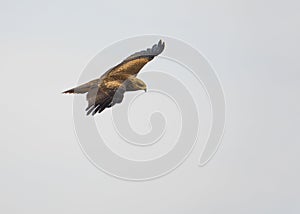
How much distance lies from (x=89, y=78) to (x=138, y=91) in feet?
4.49

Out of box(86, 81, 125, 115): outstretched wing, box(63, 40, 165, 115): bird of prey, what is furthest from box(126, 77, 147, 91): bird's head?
box(86, 81, 125, 115): outstretched wing

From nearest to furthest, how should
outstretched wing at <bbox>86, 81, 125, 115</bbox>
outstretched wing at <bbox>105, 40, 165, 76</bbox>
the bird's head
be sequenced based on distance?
outstretched wing at <bbox>86, 81, 125, 115</bbox> → the bird's head → outstretched wing at <bbox>105, 40, 165, 76</bbox>

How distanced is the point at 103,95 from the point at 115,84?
1.27 feet

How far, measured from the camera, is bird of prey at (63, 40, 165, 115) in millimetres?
15414

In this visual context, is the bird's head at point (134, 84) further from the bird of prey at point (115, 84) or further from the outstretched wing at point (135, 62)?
the outstretched wing at point (135, 62)

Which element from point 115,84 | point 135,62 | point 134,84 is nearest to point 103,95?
point 115,84

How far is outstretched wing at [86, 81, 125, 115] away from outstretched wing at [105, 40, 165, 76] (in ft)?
1.05

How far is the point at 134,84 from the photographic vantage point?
15555 millimetres

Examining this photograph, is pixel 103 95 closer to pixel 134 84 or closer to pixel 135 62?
pixel 134 84

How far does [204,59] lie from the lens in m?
19.0

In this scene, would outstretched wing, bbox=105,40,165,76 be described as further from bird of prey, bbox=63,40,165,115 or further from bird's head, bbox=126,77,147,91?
bird's head, bbox=126,77,147,91

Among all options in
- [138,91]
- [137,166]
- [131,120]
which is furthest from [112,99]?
[137,166]

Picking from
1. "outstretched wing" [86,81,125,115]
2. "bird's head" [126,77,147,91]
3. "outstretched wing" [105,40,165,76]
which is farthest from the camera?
"outstretched wing" [105,40,165,76]

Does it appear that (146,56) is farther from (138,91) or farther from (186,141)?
(186,141)
